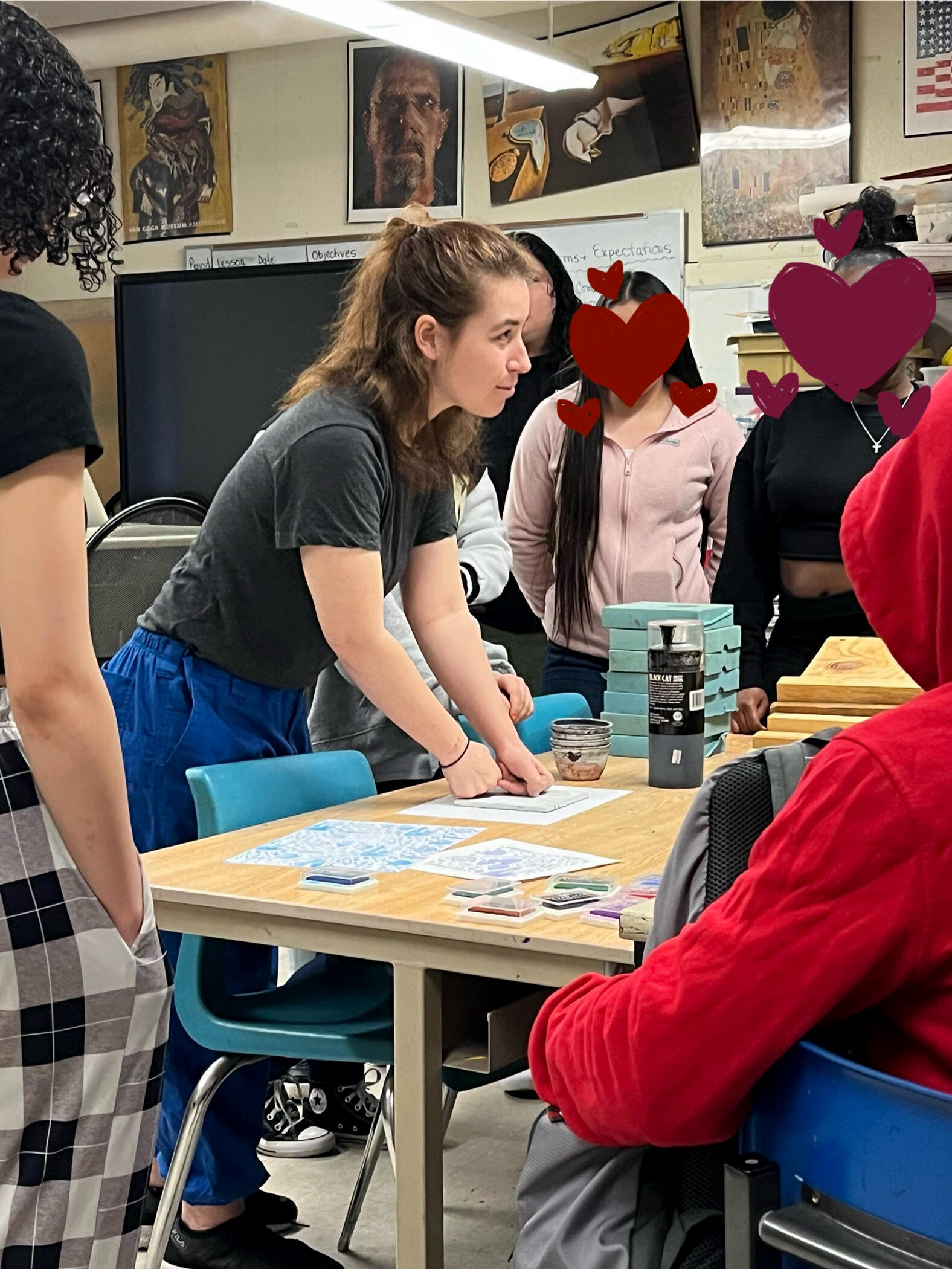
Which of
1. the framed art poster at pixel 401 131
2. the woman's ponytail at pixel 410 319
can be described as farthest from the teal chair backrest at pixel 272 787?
the framed art poster at pixel 401 131

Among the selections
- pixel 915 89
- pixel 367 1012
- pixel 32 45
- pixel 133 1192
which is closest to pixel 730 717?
pixel 367 1012

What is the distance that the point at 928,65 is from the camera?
5098 millimetres

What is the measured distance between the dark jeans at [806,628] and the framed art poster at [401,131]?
345 cm

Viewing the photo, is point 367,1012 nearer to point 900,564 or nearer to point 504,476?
point 900,564

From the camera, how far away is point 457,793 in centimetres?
232

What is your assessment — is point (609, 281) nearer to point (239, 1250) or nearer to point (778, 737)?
point (778, 737)

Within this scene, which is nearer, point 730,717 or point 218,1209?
point 218,1209

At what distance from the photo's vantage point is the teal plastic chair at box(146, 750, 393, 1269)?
1.91m

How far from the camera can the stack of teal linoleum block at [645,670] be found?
2.64m

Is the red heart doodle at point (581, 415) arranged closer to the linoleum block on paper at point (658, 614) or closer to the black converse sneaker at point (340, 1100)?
the linoleum block on paper at point (658, 614)

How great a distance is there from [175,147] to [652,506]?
4.15 meters

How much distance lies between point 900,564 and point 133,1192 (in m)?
0.90

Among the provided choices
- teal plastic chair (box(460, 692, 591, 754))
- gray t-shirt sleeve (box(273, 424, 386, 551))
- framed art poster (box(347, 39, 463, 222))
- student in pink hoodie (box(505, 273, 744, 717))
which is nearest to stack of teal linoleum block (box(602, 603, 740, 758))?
teal plastic chair (box(460, 692, 591, 754))

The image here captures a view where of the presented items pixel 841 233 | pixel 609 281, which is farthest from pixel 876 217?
pixel 609 281
